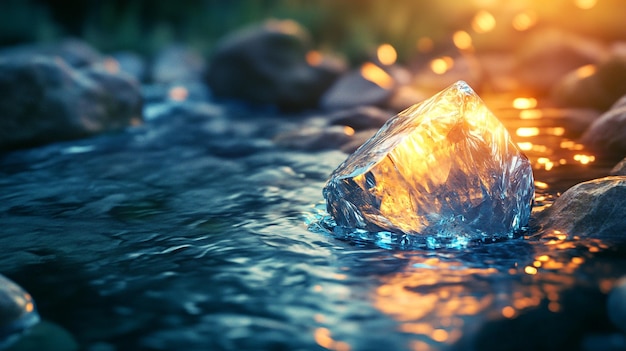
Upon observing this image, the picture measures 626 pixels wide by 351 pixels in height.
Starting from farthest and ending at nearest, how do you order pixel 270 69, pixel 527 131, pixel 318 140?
pixel 270 69, pixel 527 131, pixel 318 140

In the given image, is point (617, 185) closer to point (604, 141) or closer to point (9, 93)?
point (604, 141)

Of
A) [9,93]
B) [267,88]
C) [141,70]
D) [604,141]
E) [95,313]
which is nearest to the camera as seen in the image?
[95,313]

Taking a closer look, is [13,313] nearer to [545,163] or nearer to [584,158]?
[545,163]

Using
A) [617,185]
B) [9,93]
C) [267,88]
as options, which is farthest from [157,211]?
[267,88]

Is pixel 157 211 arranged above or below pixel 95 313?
above

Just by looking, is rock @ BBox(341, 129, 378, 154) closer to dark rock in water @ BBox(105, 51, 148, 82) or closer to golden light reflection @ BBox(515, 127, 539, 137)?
golden light reflection @ BBox(515, 127, 539, 137)

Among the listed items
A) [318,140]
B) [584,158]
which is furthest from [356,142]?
[584,158]

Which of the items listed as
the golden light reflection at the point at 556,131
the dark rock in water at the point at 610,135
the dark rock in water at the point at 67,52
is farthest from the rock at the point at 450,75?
the dark rock in water at the point at 67,52
